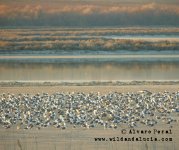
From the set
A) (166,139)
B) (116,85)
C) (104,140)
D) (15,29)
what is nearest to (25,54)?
(15,29)

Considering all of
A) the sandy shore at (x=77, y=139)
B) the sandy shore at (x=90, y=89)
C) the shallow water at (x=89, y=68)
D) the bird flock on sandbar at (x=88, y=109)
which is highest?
the shallow water at (x=89, y=68)

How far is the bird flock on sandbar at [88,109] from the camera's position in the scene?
205 inches

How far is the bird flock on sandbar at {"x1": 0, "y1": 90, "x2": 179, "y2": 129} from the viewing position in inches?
205

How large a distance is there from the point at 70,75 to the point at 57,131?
52.3 inches

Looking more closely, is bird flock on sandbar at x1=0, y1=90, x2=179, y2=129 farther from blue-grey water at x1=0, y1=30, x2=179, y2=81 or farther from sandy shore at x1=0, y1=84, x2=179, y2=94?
blue-grey water at x1=0, y1=30, x2=179, y2=81

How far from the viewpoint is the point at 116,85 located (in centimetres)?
588

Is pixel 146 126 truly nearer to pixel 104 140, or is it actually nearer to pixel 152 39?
pixel 104 140

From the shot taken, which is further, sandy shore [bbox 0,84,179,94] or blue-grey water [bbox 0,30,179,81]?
blue-grey water [bbox 0,30,179,81]

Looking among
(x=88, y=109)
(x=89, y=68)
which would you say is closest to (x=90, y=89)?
(x=88, y=109)

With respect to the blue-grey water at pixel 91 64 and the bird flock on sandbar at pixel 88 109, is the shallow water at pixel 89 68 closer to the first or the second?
the blue-grey water at pixel 91 64

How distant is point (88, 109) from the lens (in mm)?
5410

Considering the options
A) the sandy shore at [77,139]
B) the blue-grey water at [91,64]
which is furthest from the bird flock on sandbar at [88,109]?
the blue-grey water at [91,64]

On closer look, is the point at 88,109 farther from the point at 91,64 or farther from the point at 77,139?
the point at 91,64

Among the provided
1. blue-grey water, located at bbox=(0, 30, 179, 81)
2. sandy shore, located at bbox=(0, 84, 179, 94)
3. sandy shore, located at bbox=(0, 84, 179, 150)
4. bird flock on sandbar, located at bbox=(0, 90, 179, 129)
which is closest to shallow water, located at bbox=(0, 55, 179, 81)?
blue-grey water, located at bbox=(0, 30, 179, 81)
